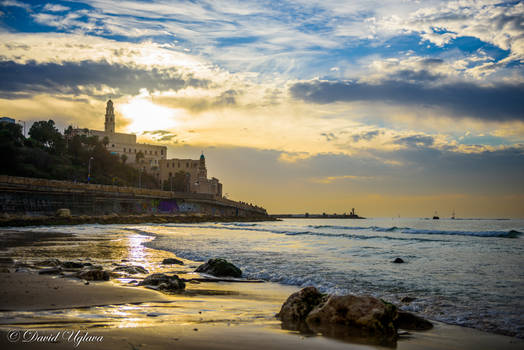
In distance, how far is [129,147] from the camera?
174125 millimetres

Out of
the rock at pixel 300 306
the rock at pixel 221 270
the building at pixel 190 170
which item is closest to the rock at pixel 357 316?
the rock at pixel 300 306

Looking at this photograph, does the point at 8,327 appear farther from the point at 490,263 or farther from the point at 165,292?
the point at 490,263

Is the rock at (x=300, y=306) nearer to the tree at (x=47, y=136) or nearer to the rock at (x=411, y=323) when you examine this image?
the rock at (x=411, y=323)

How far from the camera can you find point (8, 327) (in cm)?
462

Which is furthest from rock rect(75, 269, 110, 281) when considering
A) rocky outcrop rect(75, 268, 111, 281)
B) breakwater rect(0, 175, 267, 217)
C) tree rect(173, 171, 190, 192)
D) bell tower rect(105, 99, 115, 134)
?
bell tower rect(105, 99, 115, 134)

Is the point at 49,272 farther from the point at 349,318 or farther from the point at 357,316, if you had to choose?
the point at 357,316

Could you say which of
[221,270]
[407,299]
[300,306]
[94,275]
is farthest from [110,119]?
[300,306]

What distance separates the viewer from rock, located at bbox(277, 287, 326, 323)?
615cm

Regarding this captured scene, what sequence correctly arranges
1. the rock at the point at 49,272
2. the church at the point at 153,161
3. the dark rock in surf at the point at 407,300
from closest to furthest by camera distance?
the dark rock in surf at the point at 407,300, the rock at the point at 49,272, the church at the point at 153,161

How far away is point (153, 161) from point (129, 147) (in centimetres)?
1266

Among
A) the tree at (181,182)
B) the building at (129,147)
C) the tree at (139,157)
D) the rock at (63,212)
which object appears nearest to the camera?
the rock at (63,212)

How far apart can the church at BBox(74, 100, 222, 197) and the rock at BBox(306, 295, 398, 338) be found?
153 m

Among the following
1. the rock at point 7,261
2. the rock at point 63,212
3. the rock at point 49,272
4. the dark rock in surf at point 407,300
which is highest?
the dark rock in surf at point 407,300

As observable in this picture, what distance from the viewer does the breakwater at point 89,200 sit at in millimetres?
51841
